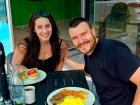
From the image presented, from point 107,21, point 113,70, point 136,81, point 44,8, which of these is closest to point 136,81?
point 136,81

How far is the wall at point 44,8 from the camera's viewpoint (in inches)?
257

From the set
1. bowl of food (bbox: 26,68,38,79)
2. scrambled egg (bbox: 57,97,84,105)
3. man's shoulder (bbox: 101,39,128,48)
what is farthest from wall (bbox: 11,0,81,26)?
scrambled egg (bbox: 57,97,84,105)

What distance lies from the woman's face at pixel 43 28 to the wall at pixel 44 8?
4549mm

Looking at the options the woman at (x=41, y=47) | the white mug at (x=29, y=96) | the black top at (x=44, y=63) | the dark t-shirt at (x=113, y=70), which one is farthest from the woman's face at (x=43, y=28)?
the white mug at (x=29, y=96)

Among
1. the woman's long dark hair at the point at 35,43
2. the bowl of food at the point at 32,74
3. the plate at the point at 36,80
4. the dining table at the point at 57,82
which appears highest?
→ the woman's long dark hair at the point at 35,43

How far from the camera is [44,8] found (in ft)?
22.6

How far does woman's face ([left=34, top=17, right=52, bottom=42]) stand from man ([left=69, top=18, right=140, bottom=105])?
59 cm

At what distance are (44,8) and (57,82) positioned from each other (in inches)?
214

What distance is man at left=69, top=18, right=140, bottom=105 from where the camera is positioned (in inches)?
53.6

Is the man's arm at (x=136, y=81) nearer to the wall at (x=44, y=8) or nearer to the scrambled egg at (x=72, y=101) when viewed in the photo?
the scrambled egg at (x=72, y=101)

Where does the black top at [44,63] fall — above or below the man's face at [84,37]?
below

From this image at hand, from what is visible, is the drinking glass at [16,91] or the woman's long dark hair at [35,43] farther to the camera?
the woman's long dark hair at [35,43]

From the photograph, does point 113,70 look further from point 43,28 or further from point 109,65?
point 43,28

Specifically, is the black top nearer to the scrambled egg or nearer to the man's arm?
the scrambled egg
